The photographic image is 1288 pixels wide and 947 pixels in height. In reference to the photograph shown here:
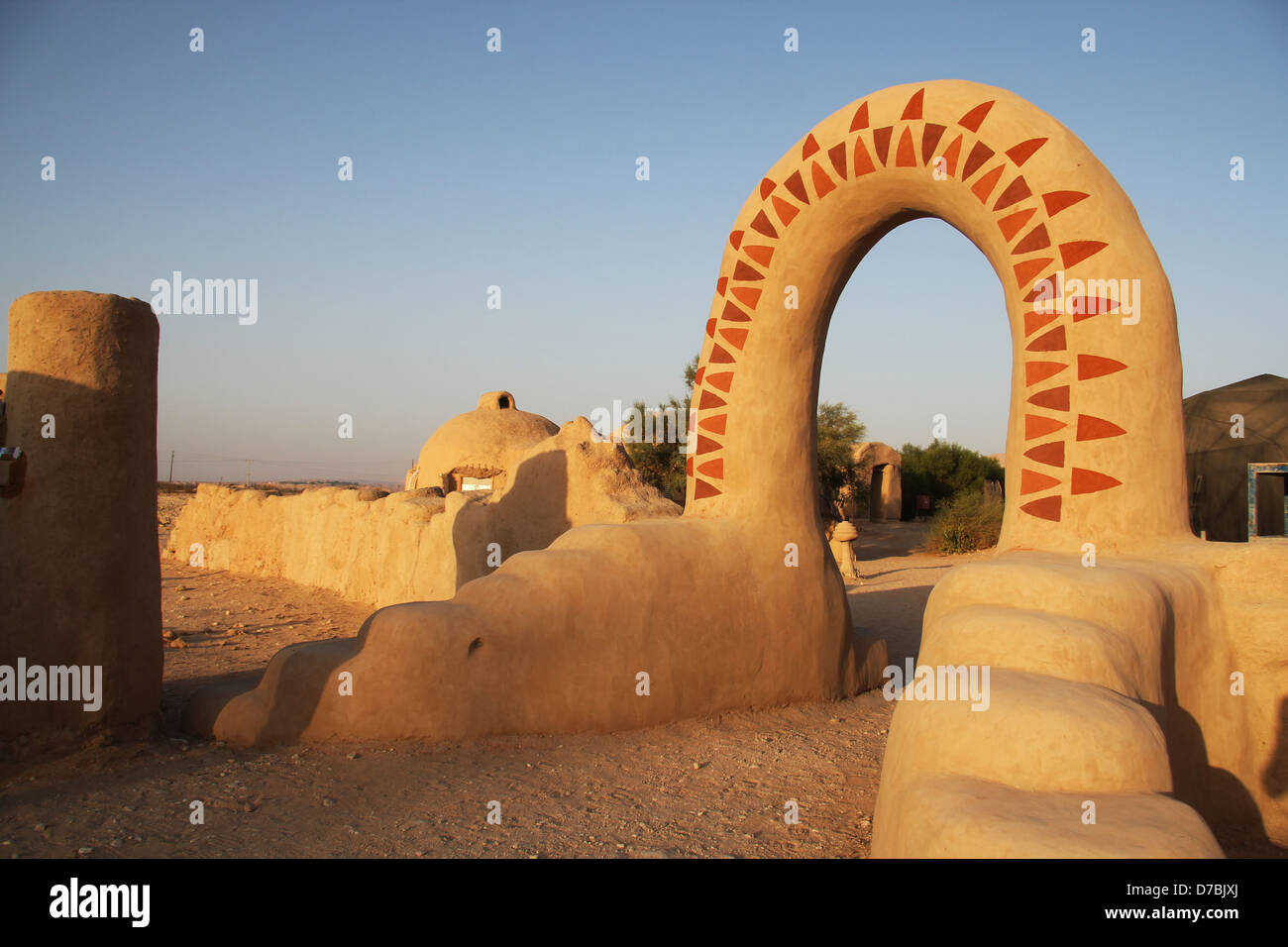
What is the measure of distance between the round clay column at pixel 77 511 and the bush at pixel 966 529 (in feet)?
52.8

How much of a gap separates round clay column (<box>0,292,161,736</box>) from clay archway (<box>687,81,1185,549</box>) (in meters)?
3.64

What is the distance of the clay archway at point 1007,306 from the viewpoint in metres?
4.35

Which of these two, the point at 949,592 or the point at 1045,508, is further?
the point at 1045,508

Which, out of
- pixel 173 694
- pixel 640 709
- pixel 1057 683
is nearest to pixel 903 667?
pixel 640 709

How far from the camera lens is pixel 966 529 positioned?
59.3 feet

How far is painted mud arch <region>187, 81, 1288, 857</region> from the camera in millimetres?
2594

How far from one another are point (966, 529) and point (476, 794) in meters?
15.8

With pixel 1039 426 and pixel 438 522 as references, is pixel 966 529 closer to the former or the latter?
pixel 438 522

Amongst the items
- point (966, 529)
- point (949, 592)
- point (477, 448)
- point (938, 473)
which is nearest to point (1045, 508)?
point (949, 592)

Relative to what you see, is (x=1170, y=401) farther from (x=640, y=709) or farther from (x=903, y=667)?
(x=903, y=667)

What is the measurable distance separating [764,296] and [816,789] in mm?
3394

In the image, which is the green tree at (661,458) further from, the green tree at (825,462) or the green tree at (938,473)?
the green tree at (938,473)

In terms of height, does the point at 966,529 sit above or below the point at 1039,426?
below

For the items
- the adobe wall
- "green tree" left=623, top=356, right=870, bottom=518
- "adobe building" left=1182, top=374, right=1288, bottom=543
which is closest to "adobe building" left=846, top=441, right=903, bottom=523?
"green tree" left=623, top=356, right=870, bottom=518
